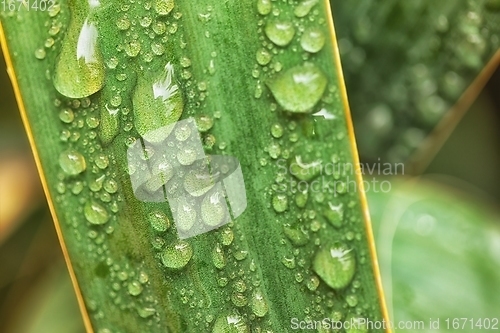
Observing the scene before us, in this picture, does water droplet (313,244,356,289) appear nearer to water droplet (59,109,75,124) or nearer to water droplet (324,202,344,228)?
water droplet (324,202,344,228)

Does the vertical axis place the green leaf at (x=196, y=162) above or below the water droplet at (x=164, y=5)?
below

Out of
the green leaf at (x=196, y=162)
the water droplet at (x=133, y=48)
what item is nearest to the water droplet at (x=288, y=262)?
the green leaf at (x=196, y=162)

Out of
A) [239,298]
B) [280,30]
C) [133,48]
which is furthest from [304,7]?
[239,298]

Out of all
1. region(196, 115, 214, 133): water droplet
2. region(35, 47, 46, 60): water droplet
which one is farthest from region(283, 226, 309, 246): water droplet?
region(35, 47, 46, 60): water droplet

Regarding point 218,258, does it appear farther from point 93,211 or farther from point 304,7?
point 304,7

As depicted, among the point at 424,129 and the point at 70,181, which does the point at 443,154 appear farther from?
the point at 70,181

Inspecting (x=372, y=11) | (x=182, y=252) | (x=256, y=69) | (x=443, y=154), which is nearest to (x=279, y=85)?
(x=256, y=69)

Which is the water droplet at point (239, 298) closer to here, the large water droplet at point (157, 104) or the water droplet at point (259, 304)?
the water droplet at point (259, 304)
